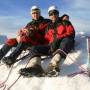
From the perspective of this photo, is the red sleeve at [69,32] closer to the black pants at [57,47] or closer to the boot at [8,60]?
the black pants at [57,47]

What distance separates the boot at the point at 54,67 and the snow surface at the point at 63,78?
143mm

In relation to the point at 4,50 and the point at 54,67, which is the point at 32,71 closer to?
the point at 54,67

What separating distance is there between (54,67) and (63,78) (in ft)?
1.55

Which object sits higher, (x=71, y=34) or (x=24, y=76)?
(x=71, y=34)

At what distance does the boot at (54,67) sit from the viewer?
35.2ft

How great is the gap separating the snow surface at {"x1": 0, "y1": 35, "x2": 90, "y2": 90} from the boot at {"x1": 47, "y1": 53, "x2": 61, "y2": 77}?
0.14 metres

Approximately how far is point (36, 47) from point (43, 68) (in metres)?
0.77

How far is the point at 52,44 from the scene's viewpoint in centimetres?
1219

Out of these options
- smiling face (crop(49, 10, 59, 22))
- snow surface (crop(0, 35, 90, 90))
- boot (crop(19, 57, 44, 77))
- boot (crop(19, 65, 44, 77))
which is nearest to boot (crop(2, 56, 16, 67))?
snow surface (crop(0, 35, 90, 90))

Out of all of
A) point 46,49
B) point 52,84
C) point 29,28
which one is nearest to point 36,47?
point 46,49

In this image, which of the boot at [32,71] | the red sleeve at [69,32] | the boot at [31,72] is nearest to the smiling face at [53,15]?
the red sleeve at [69,32]

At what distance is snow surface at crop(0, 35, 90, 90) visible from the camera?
1025 cm

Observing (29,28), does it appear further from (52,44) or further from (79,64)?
(79,64)

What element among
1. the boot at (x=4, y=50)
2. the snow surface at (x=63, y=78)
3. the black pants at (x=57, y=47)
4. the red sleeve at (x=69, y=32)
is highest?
the red sleeve at (x=69, y=32)
